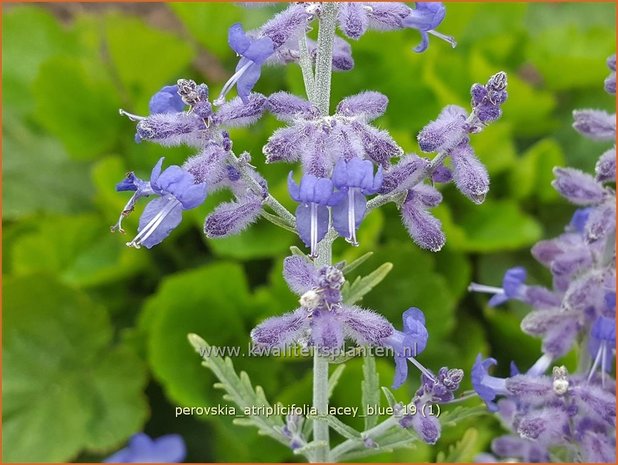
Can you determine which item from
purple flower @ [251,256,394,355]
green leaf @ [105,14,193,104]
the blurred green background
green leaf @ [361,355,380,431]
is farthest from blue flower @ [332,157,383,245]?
green leaf @ [105,14,193,104]

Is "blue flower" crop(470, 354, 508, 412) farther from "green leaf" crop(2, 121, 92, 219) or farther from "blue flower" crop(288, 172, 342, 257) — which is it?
"green leaf" crop(2, 121, 92, 219)

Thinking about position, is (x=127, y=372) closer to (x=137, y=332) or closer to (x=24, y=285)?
(x=137, y=332)

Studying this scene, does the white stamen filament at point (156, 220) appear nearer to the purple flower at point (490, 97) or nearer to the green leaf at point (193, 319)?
the purple flower at point (490, 97)

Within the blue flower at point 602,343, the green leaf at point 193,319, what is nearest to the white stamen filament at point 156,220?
the blue flower at point 602,343

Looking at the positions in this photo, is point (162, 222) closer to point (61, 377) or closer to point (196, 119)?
point (196, 119)

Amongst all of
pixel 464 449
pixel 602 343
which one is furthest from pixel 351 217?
pixel 464 449
